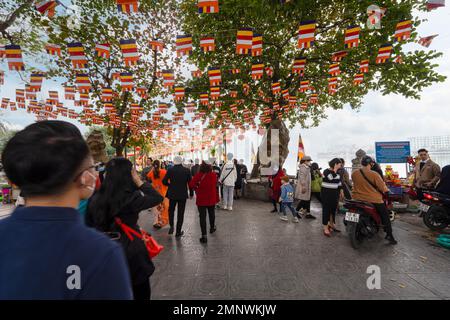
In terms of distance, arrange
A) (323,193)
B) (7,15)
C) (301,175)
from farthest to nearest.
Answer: (7,15) → (301,175) → (323,193)

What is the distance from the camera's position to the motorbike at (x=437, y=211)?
Result: 219 inches

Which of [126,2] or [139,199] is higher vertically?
[126,2]

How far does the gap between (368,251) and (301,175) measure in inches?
119

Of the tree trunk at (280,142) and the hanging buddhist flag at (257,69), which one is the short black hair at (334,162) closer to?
the hanging buddhist flag at (257,69)

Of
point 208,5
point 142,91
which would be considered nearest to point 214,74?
point 208,5

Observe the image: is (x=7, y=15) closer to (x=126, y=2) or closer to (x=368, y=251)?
(x=126, y=2)

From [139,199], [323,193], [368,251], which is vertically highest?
[139,199]

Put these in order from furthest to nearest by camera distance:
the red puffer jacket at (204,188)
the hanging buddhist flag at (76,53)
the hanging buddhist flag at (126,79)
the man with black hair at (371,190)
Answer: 1. the hanging buddhist flag at (126,79)
2. the hanging buddhist flag at (76,53)
3. the red puffer jacket at (204,188)
4. the man with black hair at (371,190)

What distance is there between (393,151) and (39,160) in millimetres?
12143

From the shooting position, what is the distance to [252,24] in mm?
9562

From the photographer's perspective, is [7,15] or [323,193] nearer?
[323,193]

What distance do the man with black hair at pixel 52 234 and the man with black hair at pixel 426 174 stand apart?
28.4 feet

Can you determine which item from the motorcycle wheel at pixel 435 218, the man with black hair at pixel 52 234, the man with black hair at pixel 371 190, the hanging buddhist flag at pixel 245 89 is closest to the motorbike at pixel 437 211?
the motorcycle wheel at pixel 435 218
